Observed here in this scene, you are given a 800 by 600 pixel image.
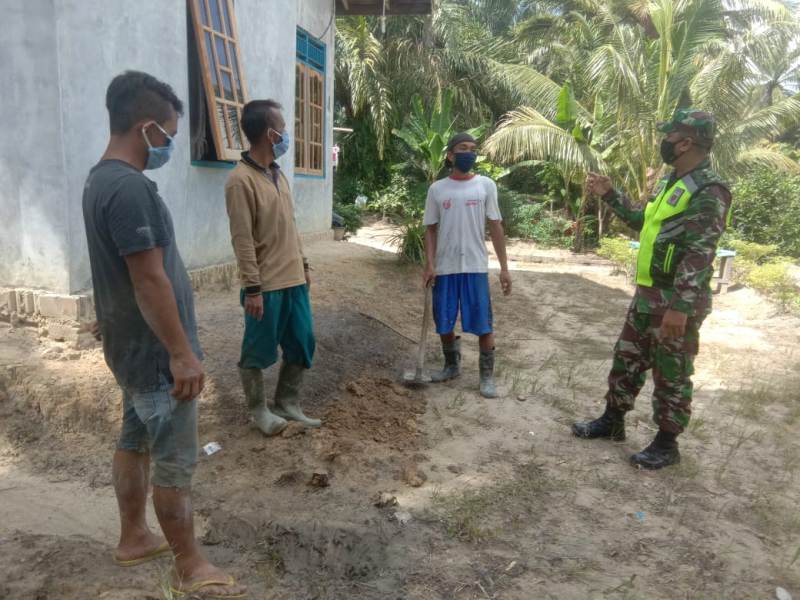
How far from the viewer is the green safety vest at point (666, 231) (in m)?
3.16

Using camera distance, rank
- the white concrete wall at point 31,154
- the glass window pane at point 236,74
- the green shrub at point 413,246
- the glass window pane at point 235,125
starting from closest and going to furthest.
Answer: the white concrete wall at point 31,154 < the glass window pane at point 235,125 < the glass window pane at point 236,74 < the green shrub at point 413,246

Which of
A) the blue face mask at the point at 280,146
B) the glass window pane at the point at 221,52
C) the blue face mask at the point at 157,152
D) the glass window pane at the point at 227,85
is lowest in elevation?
the blue face mask at the point at 157,152

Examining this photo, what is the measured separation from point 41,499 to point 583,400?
11.5 ft

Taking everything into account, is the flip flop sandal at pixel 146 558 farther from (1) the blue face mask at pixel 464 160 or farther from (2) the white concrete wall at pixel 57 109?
(1) the blue face mask at pixel 464 160

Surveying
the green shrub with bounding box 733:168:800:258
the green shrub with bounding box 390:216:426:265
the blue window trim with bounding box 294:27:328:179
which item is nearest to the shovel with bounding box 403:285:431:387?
the green shrub with bounding box 390:216:426:265

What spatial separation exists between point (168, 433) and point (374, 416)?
1.95 m

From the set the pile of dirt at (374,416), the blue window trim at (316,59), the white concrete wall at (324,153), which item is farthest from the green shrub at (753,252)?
the pile of dirt at (374,416)

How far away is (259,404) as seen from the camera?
11.2 feet

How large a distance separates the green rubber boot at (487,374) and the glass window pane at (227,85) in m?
3.45

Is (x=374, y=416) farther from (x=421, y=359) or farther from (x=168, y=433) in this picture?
(x=168, y=433)

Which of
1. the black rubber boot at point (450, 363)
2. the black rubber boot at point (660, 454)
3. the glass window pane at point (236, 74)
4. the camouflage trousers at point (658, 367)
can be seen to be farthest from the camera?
the glass window pane at point (236, 74)

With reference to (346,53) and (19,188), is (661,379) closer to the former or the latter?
(19,188)

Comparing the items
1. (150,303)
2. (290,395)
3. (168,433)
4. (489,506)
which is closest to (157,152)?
(150,303)

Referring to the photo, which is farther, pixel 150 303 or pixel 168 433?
pixel 168 433
